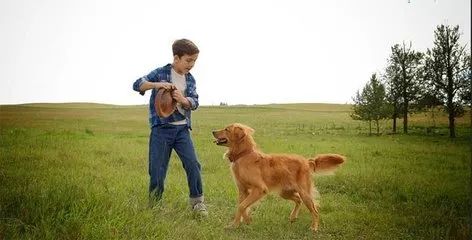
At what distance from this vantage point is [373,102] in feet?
92.8

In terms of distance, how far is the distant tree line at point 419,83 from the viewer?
26516 millimetres

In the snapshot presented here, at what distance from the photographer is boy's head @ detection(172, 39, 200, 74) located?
5672mm

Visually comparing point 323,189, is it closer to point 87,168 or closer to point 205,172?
point 205,172

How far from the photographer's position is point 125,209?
4891mm

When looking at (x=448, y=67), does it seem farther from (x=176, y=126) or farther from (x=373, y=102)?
(x=176, y=126)

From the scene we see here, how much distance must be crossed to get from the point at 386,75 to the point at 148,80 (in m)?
24.9

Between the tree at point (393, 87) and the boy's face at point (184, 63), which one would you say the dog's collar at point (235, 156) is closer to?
the boy's face at point (184, 63)

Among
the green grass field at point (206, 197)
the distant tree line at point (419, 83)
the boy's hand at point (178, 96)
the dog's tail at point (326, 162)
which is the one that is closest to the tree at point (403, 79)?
the distant tree line at point (419, 83)

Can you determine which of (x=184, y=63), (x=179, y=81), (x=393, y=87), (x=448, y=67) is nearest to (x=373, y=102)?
(x=393, y=87)

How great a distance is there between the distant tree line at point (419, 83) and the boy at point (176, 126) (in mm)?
23112

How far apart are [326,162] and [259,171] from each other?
3.35 ft

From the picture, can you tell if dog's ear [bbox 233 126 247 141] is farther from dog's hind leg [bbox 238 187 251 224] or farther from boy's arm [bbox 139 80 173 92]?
boy's arm [bbox 139 80 173 92]

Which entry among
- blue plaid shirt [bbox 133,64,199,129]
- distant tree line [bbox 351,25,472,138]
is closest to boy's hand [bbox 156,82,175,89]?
blue plaid shirt [bbox 133,64,199,129]

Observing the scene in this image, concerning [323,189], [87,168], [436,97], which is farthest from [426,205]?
[436,97]
